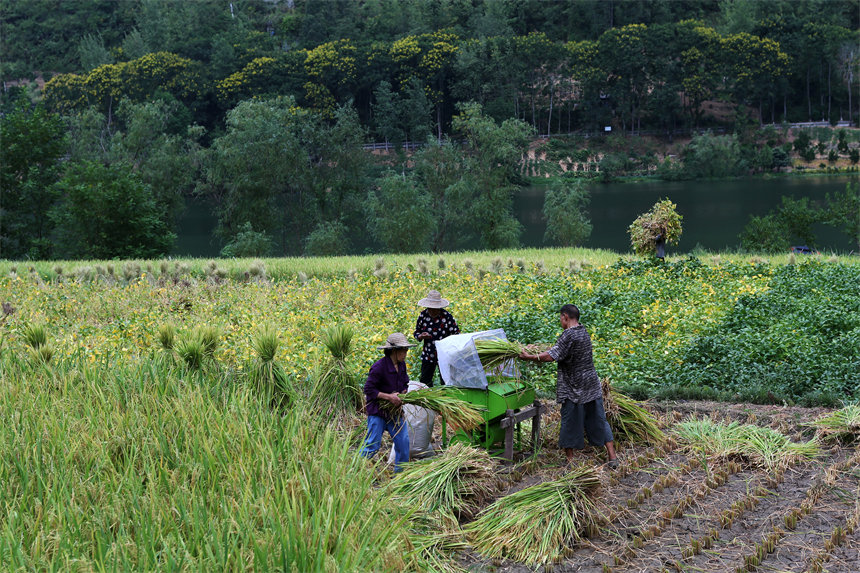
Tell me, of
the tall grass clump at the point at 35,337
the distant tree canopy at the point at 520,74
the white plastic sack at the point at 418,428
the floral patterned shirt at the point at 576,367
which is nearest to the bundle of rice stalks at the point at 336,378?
the white plastic sack at the point at 418,428

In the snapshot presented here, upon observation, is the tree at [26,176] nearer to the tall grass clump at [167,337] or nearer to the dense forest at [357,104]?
the dense forest at [357,104]

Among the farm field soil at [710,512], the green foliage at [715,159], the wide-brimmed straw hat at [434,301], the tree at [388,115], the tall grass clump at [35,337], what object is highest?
the tree at [388,115]

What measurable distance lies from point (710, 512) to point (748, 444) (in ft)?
4.74

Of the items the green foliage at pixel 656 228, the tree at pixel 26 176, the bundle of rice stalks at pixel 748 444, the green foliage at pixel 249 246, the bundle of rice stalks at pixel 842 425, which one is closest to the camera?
the bundle of rice stalks at pixel 748 444

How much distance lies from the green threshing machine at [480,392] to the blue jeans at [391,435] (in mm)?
365

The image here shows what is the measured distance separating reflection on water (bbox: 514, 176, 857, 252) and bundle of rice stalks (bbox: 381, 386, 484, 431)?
26.6 metres

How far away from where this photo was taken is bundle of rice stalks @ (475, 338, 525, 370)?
748cm

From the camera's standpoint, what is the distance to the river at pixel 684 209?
1602 inches

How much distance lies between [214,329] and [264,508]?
14.1 feet

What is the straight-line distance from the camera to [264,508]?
4648mm

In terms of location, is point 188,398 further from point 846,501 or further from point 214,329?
point 846,501

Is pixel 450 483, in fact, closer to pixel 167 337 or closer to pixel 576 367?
pixel 576 367

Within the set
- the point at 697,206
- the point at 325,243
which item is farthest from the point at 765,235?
the point at 697,206

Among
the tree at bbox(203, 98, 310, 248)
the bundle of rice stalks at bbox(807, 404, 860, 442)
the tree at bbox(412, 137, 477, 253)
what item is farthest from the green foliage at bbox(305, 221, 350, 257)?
the bundle of rice stalks at bbox(807, 404, 860, 442)
